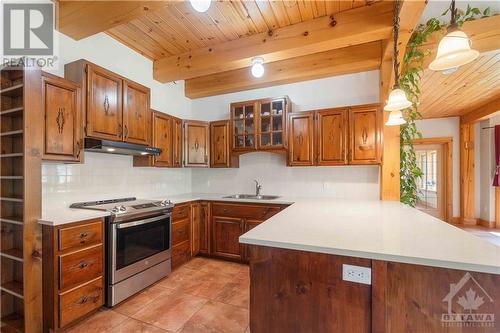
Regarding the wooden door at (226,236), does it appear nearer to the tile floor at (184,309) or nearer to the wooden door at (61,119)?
the tile floor at (184,309)

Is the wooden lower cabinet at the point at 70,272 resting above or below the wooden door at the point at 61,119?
below

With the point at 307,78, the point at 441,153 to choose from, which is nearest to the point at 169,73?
the point at 307,78

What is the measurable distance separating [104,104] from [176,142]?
1176 mm

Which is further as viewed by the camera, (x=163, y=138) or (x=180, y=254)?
(x=163, y=138)

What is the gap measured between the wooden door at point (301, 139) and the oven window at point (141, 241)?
184 cm

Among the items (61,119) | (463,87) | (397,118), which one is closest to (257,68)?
(397,118)

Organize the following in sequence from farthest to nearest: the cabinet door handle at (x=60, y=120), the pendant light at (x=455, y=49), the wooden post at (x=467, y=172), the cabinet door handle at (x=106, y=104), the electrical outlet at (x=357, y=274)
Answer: the wooden post at (x=467, y=172) → the cabinet door handle at (x=106, y=104) → the cabinet door handle at (x=60, y=120) → the pendant light at (x=455, y=49) → the electrical outlet at (x=357, y=274)

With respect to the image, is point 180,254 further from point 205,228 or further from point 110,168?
point 110,168

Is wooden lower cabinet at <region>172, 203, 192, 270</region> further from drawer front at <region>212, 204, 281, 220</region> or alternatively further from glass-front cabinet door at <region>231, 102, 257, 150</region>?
glass-front cabinet door at <region>231, 102, 257, 150</region>

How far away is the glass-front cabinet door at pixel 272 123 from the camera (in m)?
3.21

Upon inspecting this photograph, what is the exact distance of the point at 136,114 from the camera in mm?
2732

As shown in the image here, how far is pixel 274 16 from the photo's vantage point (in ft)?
7.61

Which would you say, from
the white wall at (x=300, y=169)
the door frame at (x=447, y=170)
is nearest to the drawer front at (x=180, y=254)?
the white wall at (x=300, y=169)

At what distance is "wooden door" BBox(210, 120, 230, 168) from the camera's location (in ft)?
11.7
